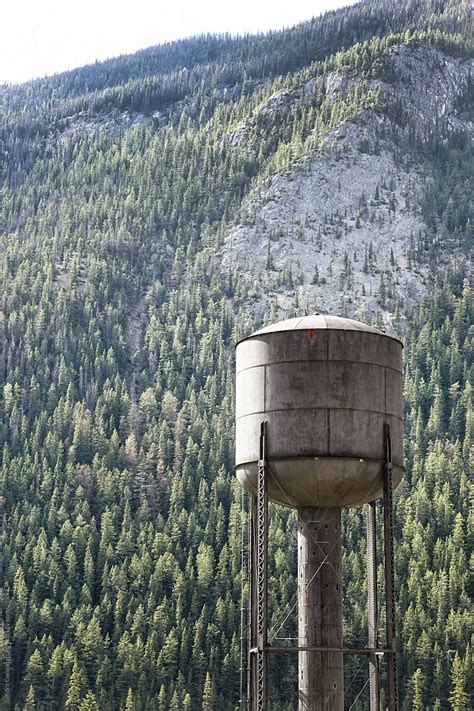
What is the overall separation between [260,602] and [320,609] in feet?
7.80

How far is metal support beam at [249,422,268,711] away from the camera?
129 feet

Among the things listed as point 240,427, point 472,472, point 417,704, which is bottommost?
point 417,704

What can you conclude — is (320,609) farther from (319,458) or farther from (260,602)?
(319,458)

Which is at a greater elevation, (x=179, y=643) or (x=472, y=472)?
(x=472, y=472)

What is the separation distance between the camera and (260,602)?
39969mm

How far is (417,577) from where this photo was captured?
148 meters

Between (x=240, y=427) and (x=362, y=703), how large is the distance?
11300cm

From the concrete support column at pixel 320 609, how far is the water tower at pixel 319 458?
0.03m

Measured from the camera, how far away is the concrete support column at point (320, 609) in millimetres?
41031

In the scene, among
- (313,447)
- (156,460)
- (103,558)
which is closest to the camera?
(313,447)

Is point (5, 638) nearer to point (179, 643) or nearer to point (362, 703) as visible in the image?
point (179, 643)

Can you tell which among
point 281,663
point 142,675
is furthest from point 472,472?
point 142,675

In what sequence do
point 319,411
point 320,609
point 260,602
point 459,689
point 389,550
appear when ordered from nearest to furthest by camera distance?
point 260,602
point 319,411
point 389,550
point 320,609
point 459,689

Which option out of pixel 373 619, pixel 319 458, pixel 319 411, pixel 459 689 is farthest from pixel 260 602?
pixel 459 689
